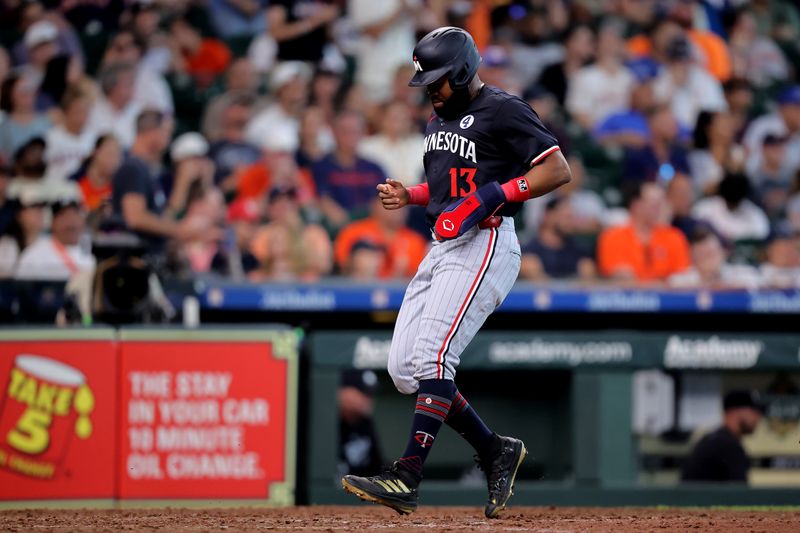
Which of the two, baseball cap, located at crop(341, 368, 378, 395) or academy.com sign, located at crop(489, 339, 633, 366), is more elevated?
academy.com sign, located at crop(489, 339, 633, 366)

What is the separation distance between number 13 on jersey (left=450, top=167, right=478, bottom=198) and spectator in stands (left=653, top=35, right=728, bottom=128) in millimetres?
7293

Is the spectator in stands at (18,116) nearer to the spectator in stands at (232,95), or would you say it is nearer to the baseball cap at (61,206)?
the baseball cap at (61,206)

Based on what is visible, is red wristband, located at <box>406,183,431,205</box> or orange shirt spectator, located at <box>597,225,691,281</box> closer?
red wristband, located at <box>406,183,431,205</box>

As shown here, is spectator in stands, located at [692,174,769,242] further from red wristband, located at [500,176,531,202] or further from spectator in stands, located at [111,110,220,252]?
red wristband, located at [500,176,531,202]

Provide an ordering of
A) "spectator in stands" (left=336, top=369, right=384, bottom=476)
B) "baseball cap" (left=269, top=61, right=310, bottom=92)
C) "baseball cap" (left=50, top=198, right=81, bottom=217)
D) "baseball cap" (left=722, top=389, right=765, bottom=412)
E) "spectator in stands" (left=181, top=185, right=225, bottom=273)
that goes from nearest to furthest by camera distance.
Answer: "spectator in stands" (left=336, top=369, right=384, bottom=476) → "baseball cap" (left=722, top=389, right=765, bottom=412) → "baseball cap" (left=50, top=198, right=81, bottom=217) → "spectator in stands" (left=181, top=185, right=225, bottom=273) → "baseball cap" (left=269, top=61, right=310, bottom=92)

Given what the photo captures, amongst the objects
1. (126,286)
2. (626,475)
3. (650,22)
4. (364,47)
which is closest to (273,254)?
(126,286)

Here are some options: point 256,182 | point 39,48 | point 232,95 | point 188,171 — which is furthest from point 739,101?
point 39,48

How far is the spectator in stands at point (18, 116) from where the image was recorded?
10359mm

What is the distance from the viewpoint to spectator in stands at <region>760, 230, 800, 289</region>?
9383 millimetres

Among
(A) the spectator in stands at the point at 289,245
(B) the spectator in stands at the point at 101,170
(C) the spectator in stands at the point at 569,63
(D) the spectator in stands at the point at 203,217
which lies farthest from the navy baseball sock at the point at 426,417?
(C) the spectator in stands at the point at 569,63

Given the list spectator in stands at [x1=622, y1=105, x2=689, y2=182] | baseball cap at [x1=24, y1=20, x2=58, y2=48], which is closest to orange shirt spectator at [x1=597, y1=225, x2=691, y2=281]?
spectator in stands at [x1=622, y1=105, x2=689, y2=182]

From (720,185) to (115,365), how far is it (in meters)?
5.91

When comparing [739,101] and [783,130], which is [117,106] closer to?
[739,101]

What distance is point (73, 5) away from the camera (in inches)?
458
